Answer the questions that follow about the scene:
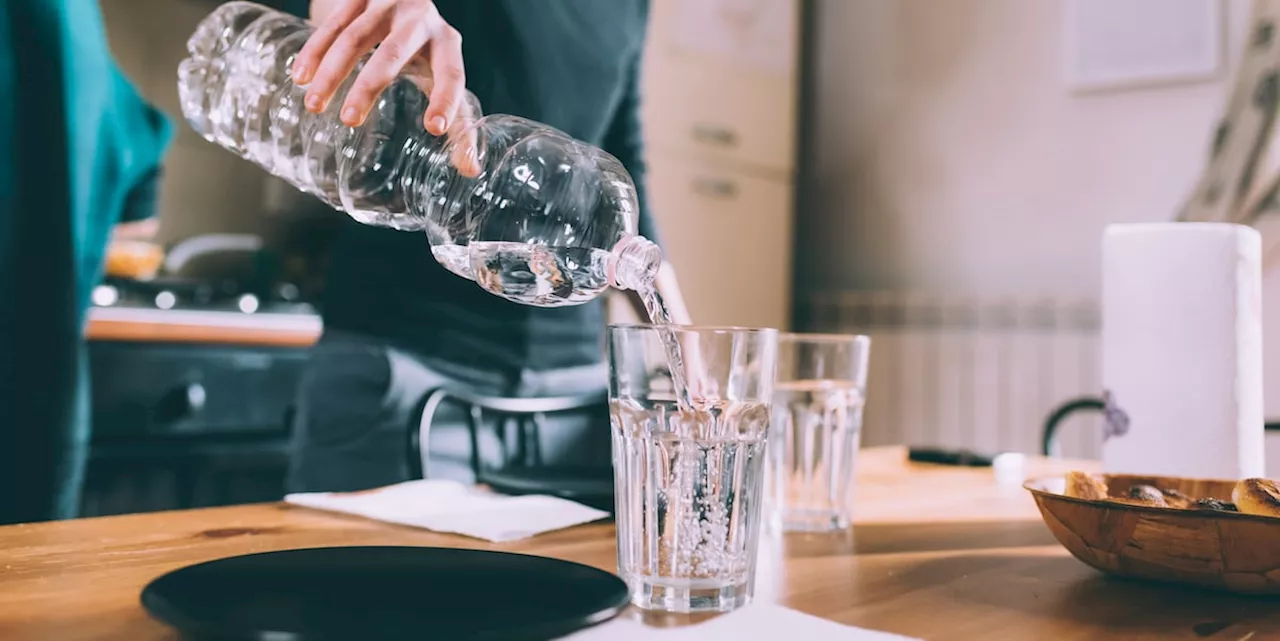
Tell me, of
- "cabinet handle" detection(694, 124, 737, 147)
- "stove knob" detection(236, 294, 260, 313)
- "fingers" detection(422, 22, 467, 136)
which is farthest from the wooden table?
"cabinet handle" detection(694, 124, 737, 147)

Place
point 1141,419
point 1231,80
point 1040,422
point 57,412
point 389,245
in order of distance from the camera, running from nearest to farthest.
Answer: point 1141,419 < point 57,412 < point 389,245 < point 1231,80 < point 1040,422

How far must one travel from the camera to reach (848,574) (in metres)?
0.60

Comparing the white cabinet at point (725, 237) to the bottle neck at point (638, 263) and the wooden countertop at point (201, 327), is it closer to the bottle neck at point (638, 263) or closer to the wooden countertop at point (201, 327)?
the wooden countertop at point (201, 327)

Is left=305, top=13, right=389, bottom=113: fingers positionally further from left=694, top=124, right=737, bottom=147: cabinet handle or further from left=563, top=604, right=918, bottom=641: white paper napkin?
left=694, top=124, right=737, bottom=147: cabinet handle

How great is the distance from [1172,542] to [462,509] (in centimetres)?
45

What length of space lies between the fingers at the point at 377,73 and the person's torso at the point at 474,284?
1.93 feet

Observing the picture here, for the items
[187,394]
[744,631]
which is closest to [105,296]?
[187,394]

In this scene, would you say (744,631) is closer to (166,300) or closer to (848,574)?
(848,574)

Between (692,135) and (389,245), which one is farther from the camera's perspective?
(692,135)

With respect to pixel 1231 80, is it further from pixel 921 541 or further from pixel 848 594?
pixel 848 594

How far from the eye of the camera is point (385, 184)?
905 mm

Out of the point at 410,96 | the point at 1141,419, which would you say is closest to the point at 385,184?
the point at 410,96

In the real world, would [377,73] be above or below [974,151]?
below

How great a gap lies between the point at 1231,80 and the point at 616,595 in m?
2.54
